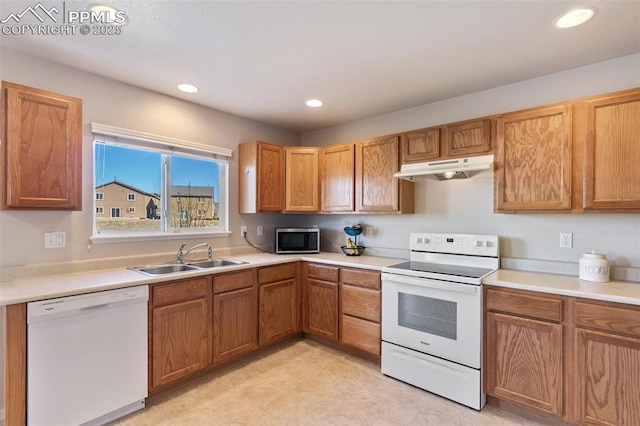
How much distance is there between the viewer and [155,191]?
2.94m

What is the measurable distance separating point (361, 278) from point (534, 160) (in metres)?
1.68

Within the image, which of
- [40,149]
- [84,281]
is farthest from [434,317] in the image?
[40,149]

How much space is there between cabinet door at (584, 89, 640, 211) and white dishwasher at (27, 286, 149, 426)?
10.4 feet

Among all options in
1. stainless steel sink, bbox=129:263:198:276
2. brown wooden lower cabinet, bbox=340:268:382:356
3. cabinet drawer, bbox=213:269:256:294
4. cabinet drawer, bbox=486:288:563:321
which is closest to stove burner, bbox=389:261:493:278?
cabinet drawer, bbox=486:288:563:321

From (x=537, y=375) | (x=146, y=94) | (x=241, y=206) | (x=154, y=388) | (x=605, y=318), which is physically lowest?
(x=154, y=388)

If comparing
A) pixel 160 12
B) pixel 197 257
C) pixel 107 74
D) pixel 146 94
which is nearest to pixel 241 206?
pixel 197 257

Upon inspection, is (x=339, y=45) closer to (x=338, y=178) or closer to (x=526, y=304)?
(x=338, y=178)

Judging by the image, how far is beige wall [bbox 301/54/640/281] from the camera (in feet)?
7.13

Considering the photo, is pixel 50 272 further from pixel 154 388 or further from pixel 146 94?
pixel 146 94

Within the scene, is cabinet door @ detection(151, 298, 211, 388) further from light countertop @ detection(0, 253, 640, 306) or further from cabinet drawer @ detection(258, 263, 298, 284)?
cabinet drawer @ detection(258, 263, 298, 284)

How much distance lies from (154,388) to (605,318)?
2956 mm

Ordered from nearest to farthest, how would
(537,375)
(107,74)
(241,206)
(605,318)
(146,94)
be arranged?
(605,318) < (537,375) < (107,74) < (146,94) < (241,206)

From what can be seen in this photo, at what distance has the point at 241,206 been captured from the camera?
3488 millimetres

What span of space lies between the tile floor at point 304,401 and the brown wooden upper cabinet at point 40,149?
5.16ft
